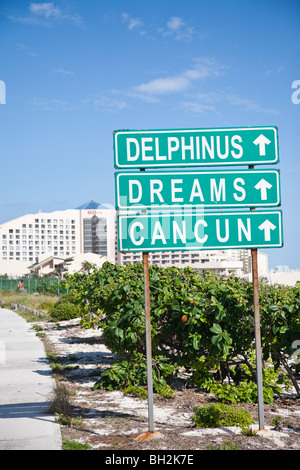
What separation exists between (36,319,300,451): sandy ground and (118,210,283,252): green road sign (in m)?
2.15

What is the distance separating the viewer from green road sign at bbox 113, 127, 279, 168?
624 cm

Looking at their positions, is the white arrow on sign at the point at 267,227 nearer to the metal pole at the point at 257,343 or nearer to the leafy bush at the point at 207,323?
the metal pole at the point at 257,343

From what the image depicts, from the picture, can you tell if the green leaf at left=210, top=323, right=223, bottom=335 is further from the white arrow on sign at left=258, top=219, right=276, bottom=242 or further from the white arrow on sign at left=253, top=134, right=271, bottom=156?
the white arrow on sign at left=253, top=134, right=271, bottom=156

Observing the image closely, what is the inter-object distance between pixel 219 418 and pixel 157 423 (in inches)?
33.1

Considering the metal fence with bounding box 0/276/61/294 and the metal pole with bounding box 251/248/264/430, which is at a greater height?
the metal pole with bounding box 251/248/264/430

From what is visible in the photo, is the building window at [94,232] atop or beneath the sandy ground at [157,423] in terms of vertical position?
atop

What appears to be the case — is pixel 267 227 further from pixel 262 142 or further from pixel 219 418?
pixel 219 418

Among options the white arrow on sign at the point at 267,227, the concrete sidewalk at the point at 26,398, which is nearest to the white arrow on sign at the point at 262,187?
the white arrow on sign at the point at 267,227

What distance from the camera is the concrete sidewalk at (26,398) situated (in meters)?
5.71

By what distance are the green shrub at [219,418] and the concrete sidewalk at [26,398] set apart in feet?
5.54

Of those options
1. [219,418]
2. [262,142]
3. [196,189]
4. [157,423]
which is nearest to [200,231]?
[196,189]

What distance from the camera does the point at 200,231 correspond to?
6281 millimetres

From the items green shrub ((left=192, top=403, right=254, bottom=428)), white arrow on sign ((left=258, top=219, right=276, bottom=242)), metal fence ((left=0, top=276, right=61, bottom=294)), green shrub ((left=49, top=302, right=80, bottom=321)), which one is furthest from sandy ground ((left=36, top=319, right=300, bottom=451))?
metal fence ((left=0, top=276, right=61, bottom=294))

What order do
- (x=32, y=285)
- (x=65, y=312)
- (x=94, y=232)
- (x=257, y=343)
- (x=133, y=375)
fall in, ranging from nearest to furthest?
1. (x=257, y=343)
2. (x=133, y=375)
3. (x=65, y=312)
4. (x=32, y=285)
5. (x=94, y=232)
